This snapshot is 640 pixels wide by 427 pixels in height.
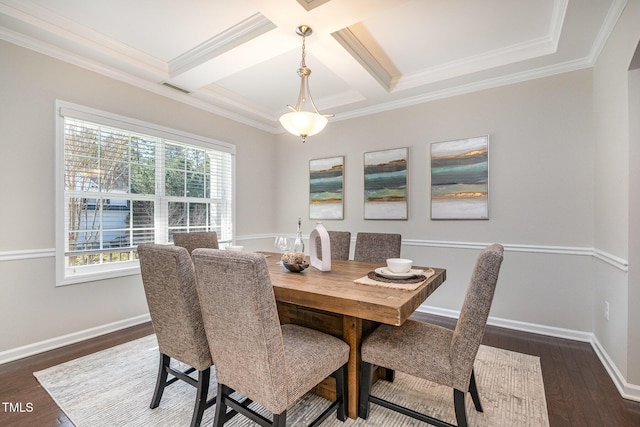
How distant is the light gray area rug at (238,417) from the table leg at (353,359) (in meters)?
0.08

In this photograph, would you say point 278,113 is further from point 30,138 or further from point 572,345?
point 572,345

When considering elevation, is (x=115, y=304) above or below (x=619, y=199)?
below

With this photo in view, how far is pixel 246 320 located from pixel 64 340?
2.59 meters

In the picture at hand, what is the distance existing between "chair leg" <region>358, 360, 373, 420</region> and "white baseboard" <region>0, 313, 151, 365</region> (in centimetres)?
269

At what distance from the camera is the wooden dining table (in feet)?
4.45

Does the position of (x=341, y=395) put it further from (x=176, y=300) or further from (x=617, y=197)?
(x=617, y=197)

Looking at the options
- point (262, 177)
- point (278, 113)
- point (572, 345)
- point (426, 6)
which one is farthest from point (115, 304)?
point (572, 345)

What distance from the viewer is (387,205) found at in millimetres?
3840

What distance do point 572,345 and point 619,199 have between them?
4.70ft

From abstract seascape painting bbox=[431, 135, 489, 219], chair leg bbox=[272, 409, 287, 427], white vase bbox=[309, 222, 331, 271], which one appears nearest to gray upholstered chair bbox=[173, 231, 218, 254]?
white vase bbox=[309, 222, 331, 271]

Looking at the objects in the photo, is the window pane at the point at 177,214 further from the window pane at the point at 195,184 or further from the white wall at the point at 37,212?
the white wall at the point at 37,212

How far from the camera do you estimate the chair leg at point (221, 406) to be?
1465 mm

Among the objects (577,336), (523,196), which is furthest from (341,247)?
(577,336)

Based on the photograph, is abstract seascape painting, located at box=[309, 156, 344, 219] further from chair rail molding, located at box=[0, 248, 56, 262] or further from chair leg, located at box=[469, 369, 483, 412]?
chair rail molding, located at box=[0, 248, 56, 262]
